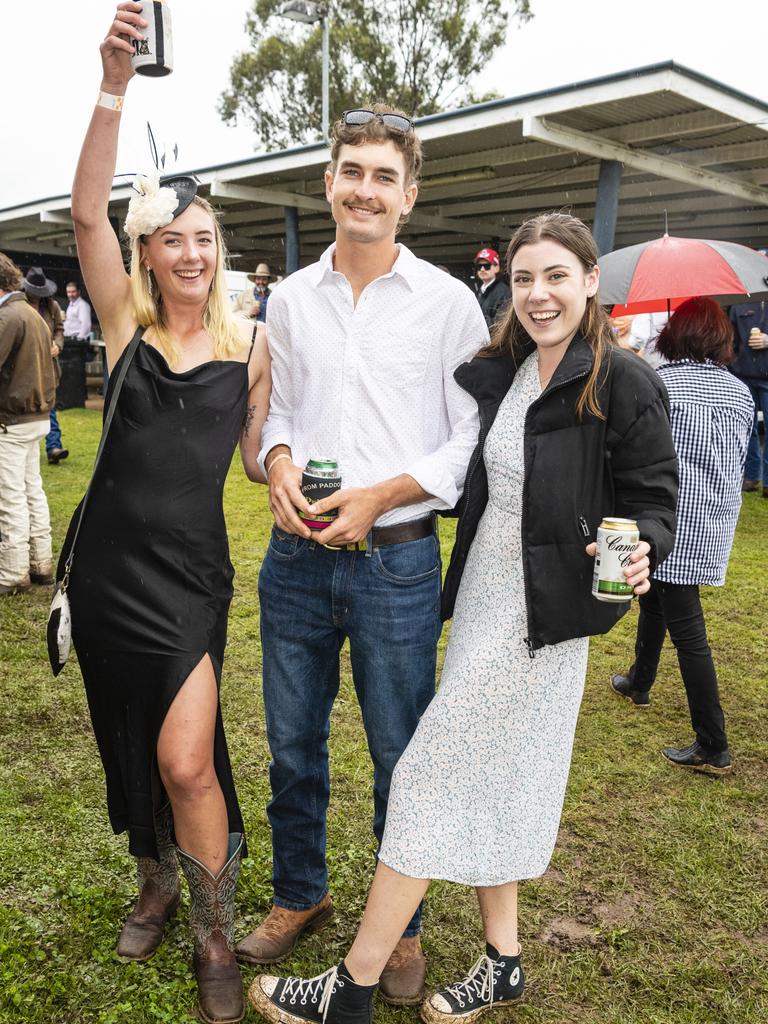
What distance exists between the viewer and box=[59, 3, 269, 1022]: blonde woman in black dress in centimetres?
231

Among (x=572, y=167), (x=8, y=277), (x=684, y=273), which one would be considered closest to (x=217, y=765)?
(x=684, y=273)

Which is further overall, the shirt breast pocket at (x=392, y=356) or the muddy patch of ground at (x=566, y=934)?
the muddy patch of ground at (x=566, y=934)

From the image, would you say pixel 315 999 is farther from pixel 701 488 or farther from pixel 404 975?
pixel 701 488

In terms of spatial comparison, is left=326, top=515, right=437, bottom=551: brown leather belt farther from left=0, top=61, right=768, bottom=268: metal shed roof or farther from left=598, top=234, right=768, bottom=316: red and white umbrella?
left=0, top=61, right=768, bottom=268: metal shed roof

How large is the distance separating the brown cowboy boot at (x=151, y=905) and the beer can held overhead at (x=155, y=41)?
2.03 metres

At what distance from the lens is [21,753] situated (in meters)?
3.83

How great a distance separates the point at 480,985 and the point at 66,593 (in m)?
1.53

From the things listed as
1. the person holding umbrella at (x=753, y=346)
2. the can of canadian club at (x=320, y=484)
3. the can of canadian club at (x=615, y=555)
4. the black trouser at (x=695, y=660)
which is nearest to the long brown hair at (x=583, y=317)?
the can of canadian club at (x=615, y=555)

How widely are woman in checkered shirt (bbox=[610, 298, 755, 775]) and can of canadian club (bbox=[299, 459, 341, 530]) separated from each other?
2.23 metres

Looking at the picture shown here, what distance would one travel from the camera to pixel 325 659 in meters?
2.53

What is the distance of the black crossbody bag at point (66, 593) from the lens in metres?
2.31

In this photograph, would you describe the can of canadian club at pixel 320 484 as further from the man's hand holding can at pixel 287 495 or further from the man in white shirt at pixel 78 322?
the man in white shirt at pixel 78 322

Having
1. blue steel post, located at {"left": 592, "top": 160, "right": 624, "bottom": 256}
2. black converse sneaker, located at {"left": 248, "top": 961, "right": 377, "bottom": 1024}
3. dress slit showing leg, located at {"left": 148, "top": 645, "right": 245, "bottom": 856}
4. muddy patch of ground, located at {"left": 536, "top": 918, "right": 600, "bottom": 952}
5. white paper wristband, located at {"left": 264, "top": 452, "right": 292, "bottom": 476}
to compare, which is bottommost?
muddy patch of ground, located at {"left": 536, "top": 918, "right": 600, "bottom": 952}

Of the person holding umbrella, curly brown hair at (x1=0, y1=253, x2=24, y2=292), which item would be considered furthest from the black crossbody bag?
the person holding umbrella
